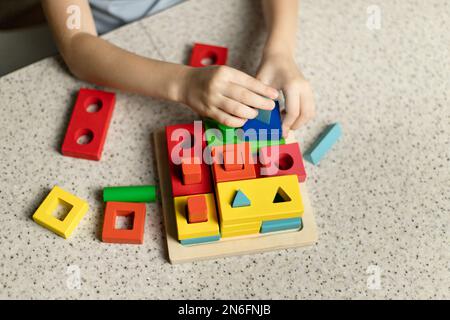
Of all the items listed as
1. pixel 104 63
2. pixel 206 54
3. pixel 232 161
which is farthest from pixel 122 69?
pixel 232 161

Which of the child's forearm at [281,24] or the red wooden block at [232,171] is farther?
the child's forearm at [281,24]

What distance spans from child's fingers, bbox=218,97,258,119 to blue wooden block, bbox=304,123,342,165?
11cm

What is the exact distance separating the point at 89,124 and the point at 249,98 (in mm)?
245

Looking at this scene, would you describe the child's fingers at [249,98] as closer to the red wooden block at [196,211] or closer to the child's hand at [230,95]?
the child's hand at [230,95]

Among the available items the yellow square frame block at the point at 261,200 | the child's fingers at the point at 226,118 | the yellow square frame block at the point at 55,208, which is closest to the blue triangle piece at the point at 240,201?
the yellow square frame block at the point at 261,200

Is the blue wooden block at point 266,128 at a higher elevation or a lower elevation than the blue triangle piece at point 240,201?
higher

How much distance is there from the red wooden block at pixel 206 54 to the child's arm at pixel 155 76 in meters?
0.05

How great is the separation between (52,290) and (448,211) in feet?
1.82

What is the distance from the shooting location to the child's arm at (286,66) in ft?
2.43

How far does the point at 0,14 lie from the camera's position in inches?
44.4

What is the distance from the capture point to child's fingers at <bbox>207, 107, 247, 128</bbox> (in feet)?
2.33

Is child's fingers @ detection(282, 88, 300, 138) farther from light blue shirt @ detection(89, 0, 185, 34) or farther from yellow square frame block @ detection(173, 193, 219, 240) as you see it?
light blue shirt @ detection(89, 0, 185, 34)

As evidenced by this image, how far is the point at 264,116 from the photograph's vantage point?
72 centimetres

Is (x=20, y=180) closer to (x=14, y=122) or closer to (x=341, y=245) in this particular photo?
(x=14, y=122)
